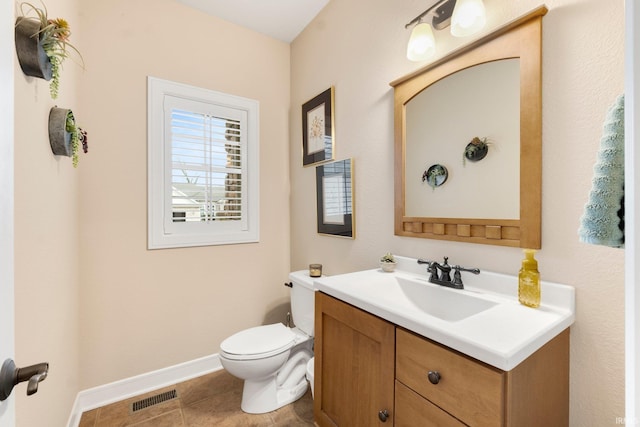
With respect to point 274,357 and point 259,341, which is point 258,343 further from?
point 274,357

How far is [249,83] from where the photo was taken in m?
2.35

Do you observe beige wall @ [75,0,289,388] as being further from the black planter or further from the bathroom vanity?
the black planter

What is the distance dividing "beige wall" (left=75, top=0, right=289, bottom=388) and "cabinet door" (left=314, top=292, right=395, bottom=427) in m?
1.14

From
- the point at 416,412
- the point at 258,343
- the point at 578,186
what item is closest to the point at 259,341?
the point at 258,343

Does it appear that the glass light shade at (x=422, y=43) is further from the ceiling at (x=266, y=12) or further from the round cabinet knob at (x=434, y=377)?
the round cabinet knob at (x=434, y=377)

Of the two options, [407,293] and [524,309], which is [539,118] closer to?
[524,309]

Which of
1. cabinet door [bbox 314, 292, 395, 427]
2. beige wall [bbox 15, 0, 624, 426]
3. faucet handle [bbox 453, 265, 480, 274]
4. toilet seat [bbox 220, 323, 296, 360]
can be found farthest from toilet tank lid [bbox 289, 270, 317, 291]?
faucet handle [bbox 453, 265, 480, 274]

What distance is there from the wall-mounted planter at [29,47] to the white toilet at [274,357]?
1.49 m

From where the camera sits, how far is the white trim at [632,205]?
0.38 meters

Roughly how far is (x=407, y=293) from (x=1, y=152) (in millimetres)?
1401

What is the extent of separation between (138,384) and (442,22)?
2.79 m

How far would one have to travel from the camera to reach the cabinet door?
1002 millimetres

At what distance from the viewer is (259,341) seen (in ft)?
5.57

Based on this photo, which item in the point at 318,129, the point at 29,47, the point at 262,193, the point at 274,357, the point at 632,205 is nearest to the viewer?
the point at 632,205
